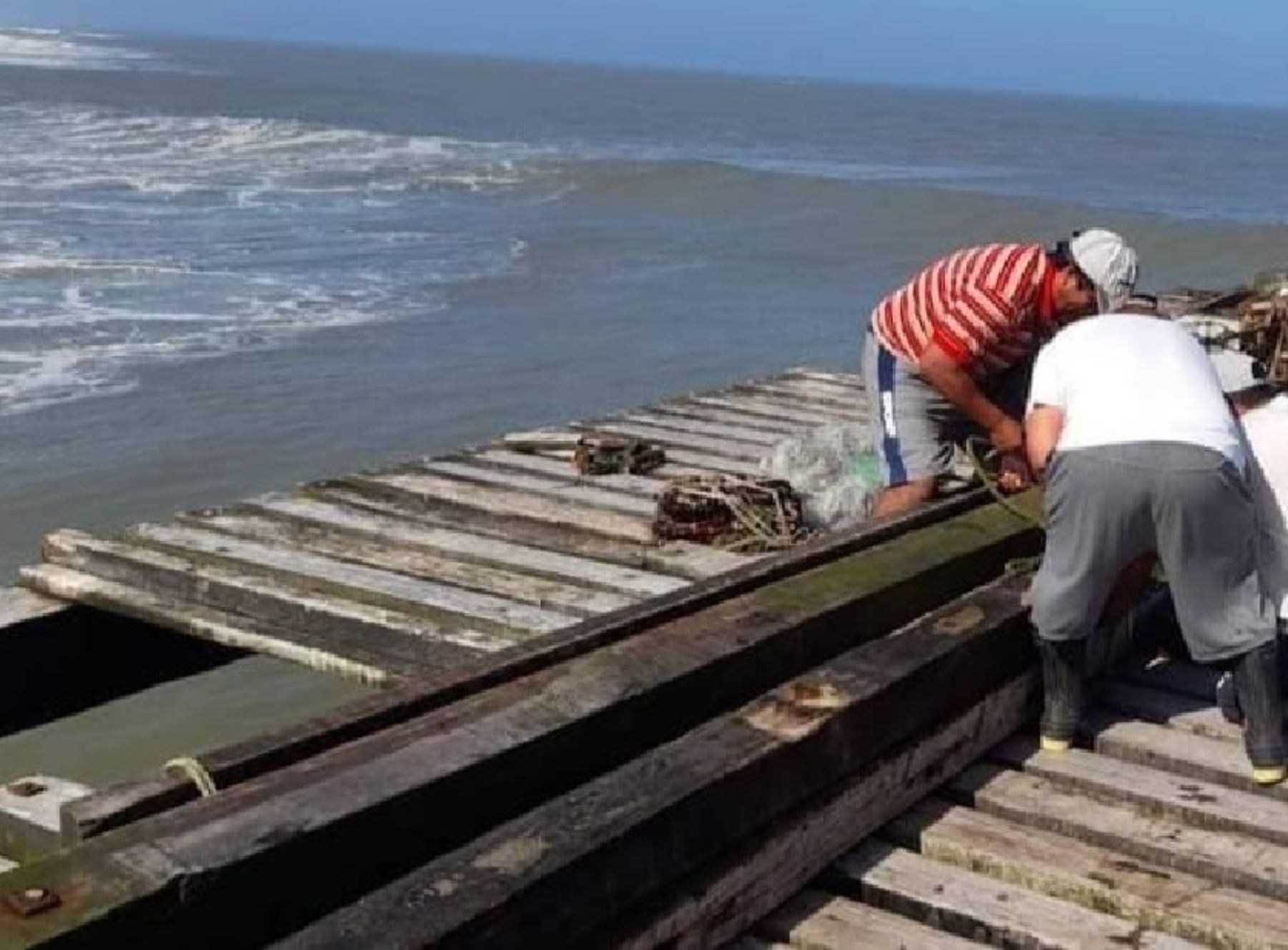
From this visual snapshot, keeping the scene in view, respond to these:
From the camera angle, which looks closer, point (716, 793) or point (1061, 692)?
point (716, 793)

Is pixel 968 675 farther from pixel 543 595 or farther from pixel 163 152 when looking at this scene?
pixel 163 152

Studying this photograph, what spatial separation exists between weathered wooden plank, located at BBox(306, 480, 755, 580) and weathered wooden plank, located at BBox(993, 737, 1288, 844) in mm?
1840

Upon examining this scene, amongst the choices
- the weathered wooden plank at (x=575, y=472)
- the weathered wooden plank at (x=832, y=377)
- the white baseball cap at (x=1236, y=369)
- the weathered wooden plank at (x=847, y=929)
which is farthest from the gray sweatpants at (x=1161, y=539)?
the weathered wooden plank at (x=832, y=377)

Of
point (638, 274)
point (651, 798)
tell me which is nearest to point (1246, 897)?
point (651, 798)

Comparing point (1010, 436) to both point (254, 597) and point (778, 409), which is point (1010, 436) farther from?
point (778, 409)

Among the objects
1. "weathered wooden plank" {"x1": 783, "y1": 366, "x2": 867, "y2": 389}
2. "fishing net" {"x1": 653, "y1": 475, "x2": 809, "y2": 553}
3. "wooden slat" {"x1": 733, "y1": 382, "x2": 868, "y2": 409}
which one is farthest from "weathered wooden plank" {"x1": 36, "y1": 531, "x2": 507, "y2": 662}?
"weathered wooden plank" {"x1": 783, "y1": 366, "x2": 867, "y2": 389}

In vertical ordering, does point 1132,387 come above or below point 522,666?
above

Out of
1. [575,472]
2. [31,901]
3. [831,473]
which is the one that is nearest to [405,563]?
[575,472]

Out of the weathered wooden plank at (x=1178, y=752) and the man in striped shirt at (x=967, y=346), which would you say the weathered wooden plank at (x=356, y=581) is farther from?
the weathered wooden plank at (x=1178, y=752)

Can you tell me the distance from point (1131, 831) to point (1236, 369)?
4723mm

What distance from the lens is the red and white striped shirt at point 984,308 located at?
18.5 feet

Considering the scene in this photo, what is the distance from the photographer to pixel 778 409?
8.98 meters

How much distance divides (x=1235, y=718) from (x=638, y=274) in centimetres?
1917

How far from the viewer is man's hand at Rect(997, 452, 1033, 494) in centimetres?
555
